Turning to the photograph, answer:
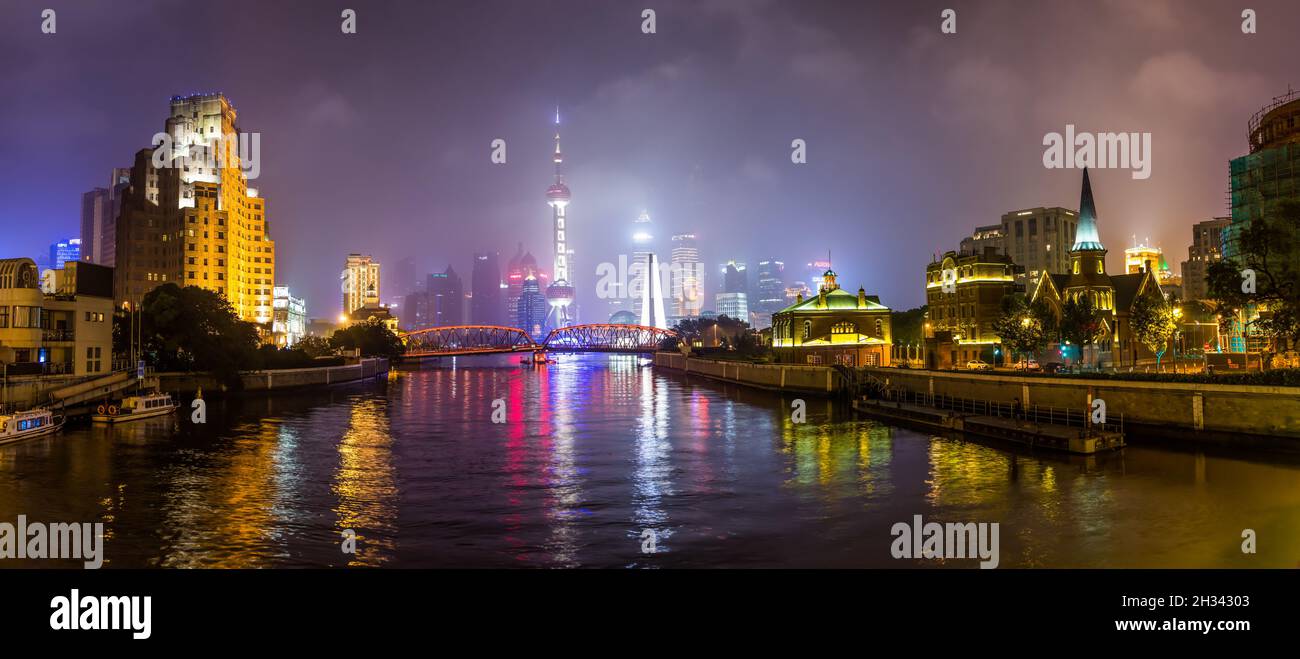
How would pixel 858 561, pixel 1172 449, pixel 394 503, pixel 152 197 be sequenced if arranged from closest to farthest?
pixel 858 561, pixel 394 503, pixel 1172 449, pixel 152 197

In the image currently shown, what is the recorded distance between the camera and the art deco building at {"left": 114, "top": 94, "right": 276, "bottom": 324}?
465 ft

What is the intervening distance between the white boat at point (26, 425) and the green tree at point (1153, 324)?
Answer: 91.1 meters

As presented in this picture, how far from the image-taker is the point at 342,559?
24.2m

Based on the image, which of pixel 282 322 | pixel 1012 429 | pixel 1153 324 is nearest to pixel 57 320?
pixel 1012 429

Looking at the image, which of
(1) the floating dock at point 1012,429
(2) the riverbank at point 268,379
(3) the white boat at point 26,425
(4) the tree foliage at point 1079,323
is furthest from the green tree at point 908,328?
(3) the white boat at point 26,425

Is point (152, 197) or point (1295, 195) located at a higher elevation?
point (152, 197)

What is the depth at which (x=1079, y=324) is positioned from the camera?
243ft

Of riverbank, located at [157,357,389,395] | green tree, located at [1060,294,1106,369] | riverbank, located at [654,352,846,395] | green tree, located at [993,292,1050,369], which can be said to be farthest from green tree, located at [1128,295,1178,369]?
riverbank, located at [157,357,389,395]

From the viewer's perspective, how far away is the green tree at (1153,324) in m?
74.6

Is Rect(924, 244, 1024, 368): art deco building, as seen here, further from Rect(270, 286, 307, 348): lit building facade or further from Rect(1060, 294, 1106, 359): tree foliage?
Rect(270, 286, 307, 348): lit building facade

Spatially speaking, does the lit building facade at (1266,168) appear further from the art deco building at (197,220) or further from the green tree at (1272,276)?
the art deco building at (197,220)
